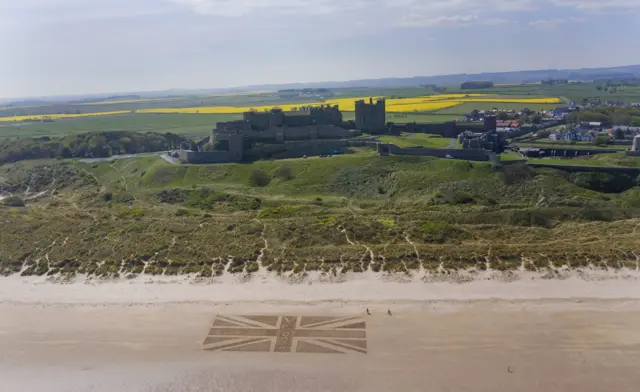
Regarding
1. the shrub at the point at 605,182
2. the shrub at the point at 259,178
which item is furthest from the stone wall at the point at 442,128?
the shrub at the point at 259,178

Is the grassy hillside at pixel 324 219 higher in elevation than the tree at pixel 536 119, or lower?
lower

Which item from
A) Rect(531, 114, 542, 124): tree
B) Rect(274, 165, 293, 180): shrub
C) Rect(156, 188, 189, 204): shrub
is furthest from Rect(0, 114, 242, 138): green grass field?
Rect(531, 114, 542, 124): tree

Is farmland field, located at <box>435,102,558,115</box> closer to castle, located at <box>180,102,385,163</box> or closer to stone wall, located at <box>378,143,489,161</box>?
castle, located at <box>180,102,385,163</box>

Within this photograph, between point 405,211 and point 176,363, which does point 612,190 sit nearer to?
point 405,211

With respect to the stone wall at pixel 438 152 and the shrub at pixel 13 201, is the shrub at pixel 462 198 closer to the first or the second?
the stone wall at pixel 438 152

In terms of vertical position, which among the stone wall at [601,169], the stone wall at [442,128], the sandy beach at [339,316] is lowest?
the sandy beach at [339,316]

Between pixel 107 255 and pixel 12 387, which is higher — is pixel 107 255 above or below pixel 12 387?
above

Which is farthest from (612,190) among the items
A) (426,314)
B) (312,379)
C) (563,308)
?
(312,379)

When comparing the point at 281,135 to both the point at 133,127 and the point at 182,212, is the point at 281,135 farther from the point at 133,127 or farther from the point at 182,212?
the point at 133,127

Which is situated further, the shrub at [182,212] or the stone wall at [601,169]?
the stone wall at [601,169]
